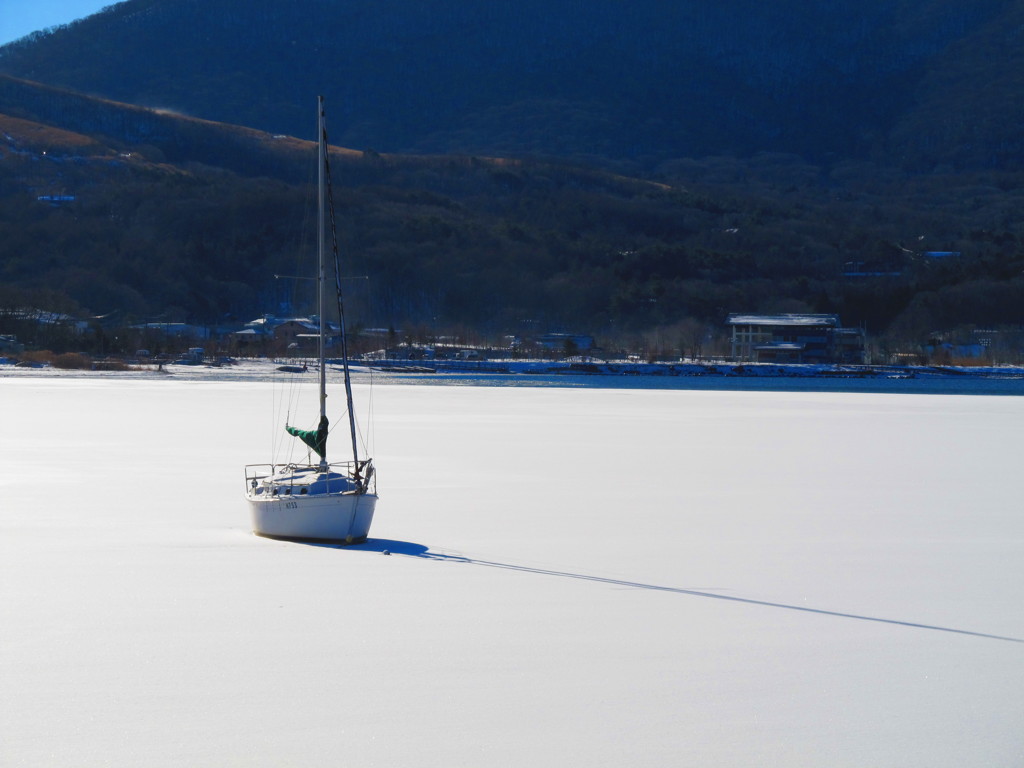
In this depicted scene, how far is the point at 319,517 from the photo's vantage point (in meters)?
17.5

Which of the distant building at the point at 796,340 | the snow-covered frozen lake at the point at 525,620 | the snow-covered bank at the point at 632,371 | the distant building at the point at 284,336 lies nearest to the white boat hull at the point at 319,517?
the snow-covered frozen lake at the point at 525,620

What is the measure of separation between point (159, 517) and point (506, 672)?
10.4 m

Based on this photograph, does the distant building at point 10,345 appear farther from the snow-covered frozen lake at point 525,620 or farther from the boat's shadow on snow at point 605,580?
the boat's shadow on snow at point 605,580

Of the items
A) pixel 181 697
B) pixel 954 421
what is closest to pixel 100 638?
pixel 181 697

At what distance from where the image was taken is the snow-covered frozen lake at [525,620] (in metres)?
8.98

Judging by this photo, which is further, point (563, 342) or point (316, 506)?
point (563, 342)

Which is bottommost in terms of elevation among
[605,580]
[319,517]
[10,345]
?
[605,580]

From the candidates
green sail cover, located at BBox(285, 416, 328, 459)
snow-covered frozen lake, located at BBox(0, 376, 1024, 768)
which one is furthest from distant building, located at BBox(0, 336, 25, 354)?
green sail cover, located at BBox(285, 416, 328, 459)

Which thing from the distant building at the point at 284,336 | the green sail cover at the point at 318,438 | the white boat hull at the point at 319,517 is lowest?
the white boat hull at the point at 319,517

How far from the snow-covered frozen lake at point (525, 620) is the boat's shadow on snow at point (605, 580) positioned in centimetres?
6

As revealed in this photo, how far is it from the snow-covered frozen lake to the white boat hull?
1.45ft

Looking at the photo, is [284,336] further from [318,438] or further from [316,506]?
[316,506]

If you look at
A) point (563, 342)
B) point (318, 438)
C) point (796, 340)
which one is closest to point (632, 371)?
point (796, 340)

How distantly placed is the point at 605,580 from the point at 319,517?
4992mm
